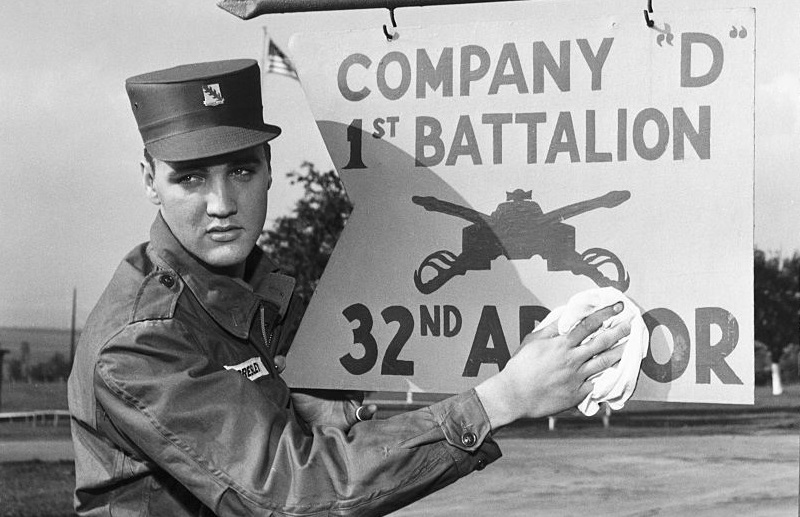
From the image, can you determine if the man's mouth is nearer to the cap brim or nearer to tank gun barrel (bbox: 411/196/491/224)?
the cap brim

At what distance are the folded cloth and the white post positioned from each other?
2294 cm

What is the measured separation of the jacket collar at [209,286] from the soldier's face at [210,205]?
18 millimetres

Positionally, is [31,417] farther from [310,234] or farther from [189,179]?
[189,179]

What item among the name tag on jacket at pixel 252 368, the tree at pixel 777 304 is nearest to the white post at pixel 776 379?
the tree at pixel 777 304

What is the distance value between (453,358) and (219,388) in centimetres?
49

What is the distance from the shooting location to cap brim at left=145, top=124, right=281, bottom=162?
167cm

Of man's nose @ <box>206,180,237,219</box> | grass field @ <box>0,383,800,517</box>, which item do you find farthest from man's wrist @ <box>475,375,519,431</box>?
grass field @ <box>0,383,800,517</box>

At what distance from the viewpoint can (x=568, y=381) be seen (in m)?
1.57

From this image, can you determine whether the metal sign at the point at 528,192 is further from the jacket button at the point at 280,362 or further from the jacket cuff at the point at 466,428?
the jacket cuff at the point at 466,428

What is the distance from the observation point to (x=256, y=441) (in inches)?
58.9

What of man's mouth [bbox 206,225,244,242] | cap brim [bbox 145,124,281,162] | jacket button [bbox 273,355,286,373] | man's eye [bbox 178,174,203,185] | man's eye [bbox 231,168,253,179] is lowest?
jacket button [bbox 273,355,286,373]

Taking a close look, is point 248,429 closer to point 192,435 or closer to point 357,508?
point 192,435

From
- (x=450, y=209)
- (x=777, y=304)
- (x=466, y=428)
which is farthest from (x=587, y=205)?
(x=777, y=304)

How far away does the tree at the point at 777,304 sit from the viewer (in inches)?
635
